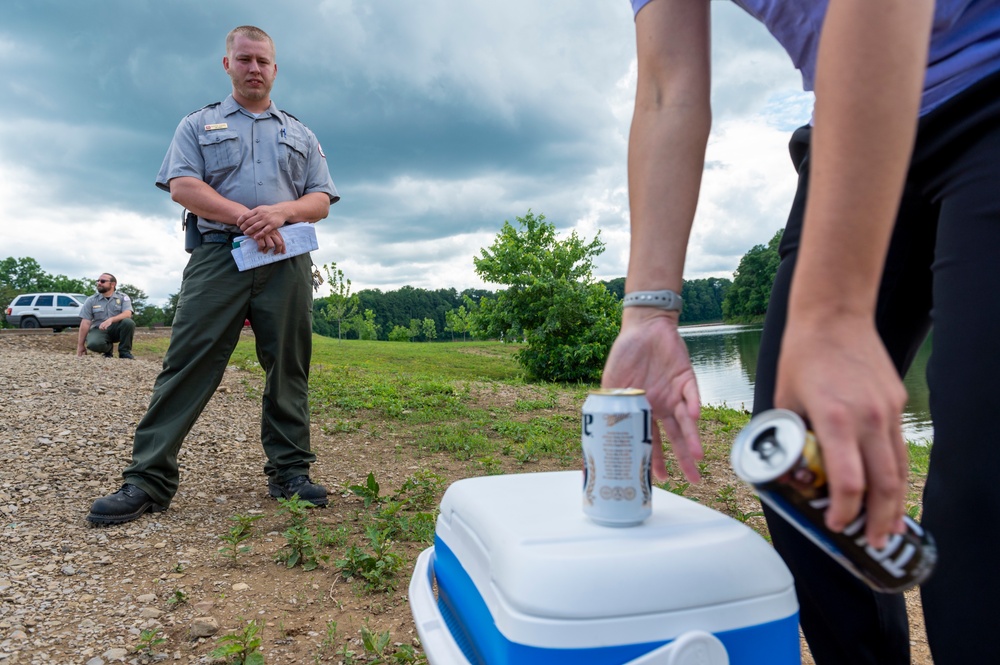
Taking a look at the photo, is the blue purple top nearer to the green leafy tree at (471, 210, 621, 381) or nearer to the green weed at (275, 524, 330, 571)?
the green weed at (275, 524, 330, 571)

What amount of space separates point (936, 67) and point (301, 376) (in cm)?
328

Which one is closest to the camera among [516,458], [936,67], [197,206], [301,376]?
[936,67]

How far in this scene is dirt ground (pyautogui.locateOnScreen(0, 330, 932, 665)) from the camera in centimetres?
217

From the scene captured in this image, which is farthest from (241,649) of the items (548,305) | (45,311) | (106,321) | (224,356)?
(45,311)

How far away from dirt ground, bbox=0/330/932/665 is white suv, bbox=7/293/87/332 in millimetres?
20141

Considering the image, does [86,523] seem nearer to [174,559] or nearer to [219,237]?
[174,559]

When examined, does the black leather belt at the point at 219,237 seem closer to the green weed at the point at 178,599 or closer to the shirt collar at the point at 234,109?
the shirt collar at the point at 234,109

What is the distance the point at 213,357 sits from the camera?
3381 mm

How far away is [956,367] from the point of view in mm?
828

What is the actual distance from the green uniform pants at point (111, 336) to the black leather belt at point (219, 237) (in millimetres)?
8544

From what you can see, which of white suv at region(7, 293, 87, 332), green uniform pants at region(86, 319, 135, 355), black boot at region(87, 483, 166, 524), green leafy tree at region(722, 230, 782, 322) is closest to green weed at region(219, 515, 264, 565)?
black boot at region(87, 483, 166, 524)

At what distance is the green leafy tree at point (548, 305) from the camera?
14.6 m

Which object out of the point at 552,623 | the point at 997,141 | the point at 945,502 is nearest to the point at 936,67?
the point at 997,141

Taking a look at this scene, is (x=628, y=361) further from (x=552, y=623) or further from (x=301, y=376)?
(x=301, y=376)
